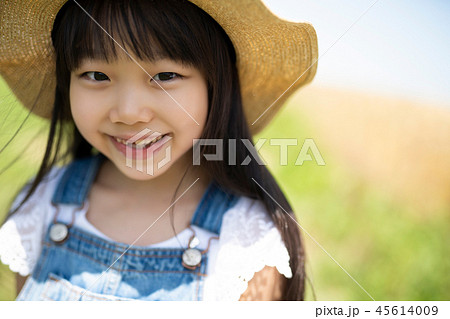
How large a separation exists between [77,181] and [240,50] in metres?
0.51

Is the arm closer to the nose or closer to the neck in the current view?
the neck

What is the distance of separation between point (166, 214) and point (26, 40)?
20.1 inches

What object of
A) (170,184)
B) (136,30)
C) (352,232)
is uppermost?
(136,30)

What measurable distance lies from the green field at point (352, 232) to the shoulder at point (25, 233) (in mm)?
111

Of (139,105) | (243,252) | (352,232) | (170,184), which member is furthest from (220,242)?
(352,232)

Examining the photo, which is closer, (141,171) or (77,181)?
(141,171)

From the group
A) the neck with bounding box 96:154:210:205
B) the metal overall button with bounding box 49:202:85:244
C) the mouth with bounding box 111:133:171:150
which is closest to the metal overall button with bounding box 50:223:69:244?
the metal overall button with bounding box 49:202:85:244

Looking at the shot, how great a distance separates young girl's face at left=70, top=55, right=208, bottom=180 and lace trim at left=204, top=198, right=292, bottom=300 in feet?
0.69

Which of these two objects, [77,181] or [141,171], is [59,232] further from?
[141,171]

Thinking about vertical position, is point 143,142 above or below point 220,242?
above

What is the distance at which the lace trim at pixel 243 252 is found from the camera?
42.7 inches

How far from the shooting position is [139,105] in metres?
0.99

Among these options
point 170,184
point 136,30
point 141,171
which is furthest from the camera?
point 170,184

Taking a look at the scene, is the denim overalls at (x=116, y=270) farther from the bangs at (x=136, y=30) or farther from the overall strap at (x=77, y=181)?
the bangs at (x=136, y=30)
